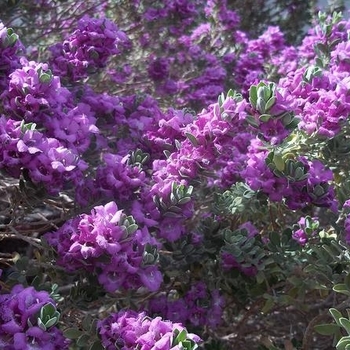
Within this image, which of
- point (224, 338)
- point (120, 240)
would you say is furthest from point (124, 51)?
point (120, 240)

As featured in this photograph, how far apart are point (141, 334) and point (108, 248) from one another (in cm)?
26

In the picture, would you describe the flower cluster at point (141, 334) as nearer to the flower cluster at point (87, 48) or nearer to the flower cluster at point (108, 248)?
the flower cluster at point (108, 248)

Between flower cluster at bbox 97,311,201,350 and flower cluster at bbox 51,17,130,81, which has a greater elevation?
flower cluster at bbox 51,17,130,81

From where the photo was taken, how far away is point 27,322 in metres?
Answer: 1.68

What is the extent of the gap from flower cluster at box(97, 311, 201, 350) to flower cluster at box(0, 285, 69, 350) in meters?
0.15

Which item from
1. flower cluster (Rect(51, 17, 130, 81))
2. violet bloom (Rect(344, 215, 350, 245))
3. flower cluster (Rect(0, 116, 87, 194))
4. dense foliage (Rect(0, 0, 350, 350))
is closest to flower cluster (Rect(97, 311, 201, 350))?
dense foliage (Rect(0, 0, 350, 350))

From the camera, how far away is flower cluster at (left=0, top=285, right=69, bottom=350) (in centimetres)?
166

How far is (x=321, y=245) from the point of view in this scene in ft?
7.72

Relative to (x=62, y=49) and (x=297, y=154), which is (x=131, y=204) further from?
(x=62, y=49)

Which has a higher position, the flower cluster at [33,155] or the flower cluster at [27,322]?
the flower cluster at [33,155]

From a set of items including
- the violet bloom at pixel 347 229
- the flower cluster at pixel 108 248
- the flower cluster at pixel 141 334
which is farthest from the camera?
the violet bloom at pixel 347 229

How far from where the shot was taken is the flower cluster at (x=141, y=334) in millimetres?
1605

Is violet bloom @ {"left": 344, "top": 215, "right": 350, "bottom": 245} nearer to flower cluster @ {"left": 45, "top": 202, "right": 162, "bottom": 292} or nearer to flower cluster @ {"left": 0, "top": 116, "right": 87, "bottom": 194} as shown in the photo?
flower cluster @ {"left": 45, "top": 202, "right": 162, "bottom": 292}

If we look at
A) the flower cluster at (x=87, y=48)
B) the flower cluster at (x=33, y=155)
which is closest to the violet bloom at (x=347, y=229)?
the flower cluster at (x=33, y=155)
